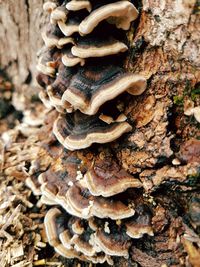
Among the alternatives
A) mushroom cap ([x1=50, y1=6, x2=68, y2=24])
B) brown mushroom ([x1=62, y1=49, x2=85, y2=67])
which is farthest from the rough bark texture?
brown mushroom ([x1=62, y1=49, x2=85, y2=67])

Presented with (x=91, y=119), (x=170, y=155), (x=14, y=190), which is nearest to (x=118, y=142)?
(x=91, y=119)

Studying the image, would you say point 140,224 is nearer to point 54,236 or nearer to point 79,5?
point 54,236

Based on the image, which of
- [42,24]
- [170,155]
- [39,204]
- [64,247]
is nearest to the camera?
[170,155]

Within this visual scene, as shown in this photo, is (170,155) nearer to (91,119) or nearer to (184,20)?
(91,119)

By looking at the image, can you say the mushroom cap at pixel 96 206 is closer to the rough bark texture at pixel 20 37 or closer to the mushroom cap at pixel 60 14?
the mushroom cap at pixel 60 14

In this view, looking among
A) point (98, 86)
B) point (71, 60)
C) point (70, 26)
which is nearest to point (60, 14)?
point (70, 26)

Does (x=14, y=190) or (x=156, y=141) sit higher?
(x=156, y=141)

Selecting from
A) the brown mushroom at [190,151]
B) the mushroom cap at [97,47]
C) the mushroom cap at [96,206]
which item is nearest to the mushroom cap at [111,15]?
the mushroom cap at [97,47]

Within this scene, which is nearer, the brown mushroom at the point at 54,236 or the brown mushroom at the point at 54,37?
the brown mushroom at the point at 54,37
